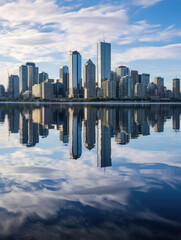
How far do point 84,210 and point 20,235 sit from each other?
102 inches

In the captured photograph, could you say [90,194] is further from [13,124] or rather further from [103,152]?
[13,124]

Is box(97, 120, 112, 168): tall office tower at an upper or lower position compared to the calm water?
upper

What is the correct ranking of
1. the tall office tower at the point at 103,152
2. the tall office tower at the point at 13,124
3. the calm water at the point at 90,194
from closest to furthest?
the calm water at the point at 90,194 → the tall office tower at the point at 103,152 → the tall office tower at the point at 13,124

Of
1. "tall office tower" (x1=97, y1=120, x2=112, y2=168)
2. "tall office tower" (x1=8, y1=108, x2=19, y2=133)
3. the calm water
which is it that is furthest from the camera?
"tall office tower" (x1=8, y1=108, x2=19, y2=133)

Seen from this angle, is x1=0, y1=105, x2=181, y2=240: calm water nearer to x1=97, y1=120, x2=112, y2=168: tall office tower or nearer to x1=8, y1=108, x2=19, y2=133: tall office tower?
x1=97, y1=120, x2=112, y2=168: tall office tower

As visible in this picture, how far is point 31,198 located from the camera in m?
10.7

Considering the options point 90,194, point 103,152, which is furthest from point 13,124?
point 90,194

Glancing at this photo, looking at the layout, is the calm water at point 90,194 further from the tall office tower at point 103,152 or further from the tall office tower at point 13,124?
the tall office tower at point 13,124

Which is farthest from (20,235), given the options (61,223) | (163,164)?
(163,164)

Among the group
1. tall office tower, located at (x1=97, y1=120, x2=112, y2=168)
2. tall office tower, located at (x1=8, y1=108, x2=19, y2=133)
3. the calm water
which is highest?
tall office tower, located at (x1=8, y1=108, x2=19, y2=133)

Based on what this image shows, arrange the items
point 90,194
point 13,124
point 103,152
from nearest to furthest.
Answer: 1. point 90,194
2. point 103,152
3. point 13,124

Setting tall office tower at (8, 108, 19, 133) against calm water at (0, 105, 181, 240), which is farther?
tall office tower at (8, 108, 19, 133)

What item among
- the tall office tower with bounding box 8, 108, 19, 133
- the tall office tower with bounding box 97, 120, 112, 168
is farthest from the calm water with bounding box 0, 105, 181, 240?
the tall office tower with bounding box 8, 108, 19, 133

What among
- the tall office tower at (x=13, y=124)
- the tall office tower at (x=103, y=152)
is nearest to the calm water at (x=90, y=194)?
the tall office tower at (x=103, y=152)
